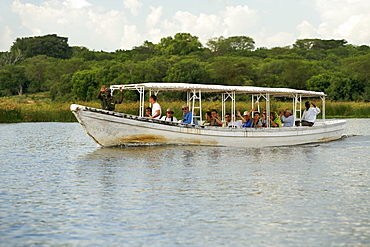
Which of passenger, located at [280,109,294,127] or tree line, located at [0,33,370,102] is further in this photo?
tree line, located at [0,33,370,102]

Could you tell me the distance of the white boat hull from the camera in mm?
20875

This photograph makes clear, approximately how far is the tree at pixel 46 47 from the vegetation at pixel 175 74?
1.37ft

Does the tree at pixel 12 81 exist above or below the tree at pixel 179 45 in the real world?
below

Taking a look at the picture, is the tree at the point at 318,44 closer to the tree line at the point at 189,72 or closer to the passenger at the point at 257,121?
the tree line at the point at 189,72

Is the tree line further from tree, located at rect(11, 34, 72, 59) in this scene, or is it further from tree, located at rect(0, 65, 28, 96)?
tree, located at rect(11, 34, 72, 59)

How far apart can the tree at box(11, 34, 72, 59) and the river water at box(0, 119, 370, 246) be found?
4353 inches

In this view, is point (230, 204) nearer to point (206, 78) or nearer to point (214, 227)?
point (214, 227)

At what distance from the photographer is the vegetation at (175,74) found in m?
49.7

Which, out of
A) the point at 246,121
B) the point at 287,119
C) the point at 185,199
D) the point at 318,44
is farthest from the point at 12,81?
the point at 185,199

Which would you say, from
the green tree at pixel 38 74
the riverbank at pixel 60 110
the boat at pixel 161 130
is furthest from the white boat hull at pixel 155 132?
the green tree at pixel 38 74

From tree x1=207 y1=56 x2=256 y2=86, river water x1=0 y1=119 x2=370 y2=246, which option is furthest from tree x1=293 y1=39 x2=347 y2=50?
river water x1=0 y1=119 x2=370 y2=246

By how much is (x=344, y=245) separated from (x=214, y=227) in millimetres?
2115

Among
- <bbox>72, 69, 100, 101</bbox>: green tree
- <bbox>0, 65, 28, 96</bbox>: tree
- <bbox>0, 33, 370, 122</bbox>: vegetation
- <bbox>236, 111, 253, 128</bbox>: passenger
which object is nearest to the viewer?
<bbox>236, 111, 253, 128</bbox>: passenger

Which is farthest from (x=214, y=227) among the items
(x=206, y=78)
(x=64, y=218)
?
(x=206, y=78)
